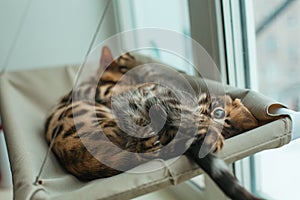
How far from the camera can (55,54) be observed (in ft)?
6.16

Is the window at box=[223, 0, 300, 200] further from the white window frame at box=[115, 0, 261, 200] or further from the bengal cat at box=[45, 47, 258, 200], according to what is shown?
the bengal cat at box=[45, 47, 258, 200]

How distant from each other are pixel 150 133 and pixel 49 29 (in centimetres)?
131

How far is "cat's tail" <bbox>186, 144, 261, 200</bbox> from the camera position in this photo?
1.90 feet

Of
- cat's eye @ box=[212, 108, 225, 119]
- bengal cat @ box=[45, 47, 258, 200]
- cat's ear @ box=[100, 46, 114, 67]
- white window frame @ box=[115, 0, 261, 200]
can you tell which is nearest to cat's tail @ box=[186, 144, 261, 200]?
bengal cat @ box=[45, 47, 258, 200]

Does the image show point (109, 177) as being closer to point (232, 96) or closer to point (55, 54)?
point (232, 96)

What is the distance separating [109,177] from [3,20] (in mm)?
1394

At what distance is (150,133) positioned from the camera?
27.6 inches

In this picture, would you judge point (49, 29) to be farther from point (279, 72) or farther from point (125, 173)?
point (125, 173)

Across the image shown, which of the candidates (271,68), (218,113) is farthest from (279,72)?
(218,113)

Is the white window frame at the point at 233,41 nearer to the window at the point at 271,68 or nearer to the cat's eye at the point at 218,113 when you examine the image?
the window at the point at 271,68

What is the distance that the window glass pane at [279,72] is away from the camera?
92 centimetres

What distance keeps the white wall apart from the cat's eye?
1.11 meters

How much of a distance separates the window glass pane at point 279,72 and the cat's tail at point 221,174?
40 cm

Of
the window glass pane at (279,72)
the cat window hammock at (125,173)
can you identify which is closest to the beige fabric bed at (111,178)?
the cat window hammock at (125,173)
